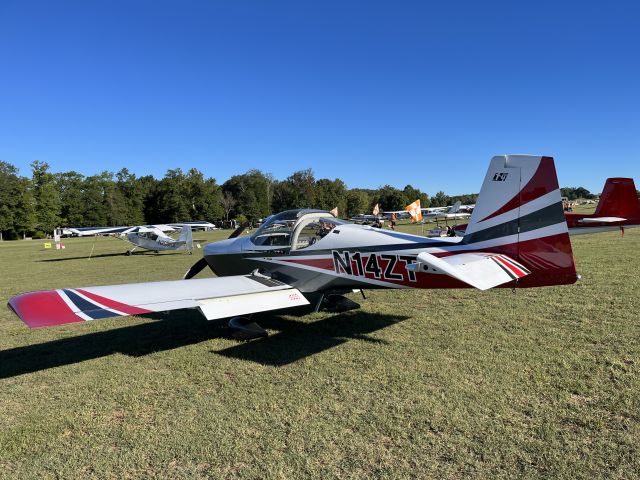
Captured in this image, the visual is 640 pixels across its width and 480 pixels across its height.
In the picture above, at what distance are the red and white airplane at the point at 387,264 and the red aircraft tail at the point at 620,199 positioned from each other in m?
13.0

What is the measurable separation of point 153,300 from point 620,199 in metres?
16.5

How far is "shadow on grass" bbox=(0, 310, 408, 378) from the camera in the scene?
5.12 meters

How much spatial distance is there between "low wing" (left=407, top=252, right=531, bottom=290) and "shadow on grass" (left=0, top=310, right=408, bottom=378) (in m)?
1.78

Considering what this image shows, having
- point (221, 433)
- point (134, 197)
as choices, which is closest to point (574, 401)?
point (221, 433)

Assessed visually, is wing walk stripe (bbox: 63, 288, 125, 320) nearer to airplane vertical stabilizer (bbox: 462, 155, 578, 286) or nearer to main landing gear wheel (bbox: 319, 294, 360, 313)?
main landing gear wheel (bbox: 319, 294, 360, 313)

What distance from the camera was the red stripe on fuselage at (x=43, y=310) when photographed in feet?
12.5

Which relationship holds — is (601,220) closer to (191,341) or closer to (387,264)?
(387,264)

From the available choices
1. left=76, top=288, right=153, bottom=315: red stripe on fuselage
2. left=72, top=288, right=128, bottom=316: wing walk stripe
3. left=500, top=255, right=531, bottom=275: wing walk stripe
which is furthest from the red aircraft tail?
Answer: left=72, top=288, right=128, bottom=316: wing walk stripe

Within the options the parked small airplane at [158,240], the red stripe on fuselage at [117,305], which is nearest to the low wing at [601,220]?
the red stripe on fuselage at [117,305]

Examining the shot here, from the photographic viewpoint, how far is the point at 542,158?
4.66m

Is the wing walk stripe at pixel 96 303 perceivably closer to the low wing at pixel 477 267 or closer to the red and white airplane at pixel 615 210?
the low wing at pixel 477 267

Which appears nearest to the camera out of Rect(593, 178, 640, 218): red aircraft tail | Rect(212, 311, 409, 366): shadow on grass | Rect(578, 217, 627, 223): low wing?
Rect(212, 311, 409, 366): shadow on grass

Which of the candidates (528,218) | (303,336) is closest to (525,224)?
(528,218)

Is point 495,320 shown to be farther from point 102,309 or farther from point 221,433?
point 102,309
